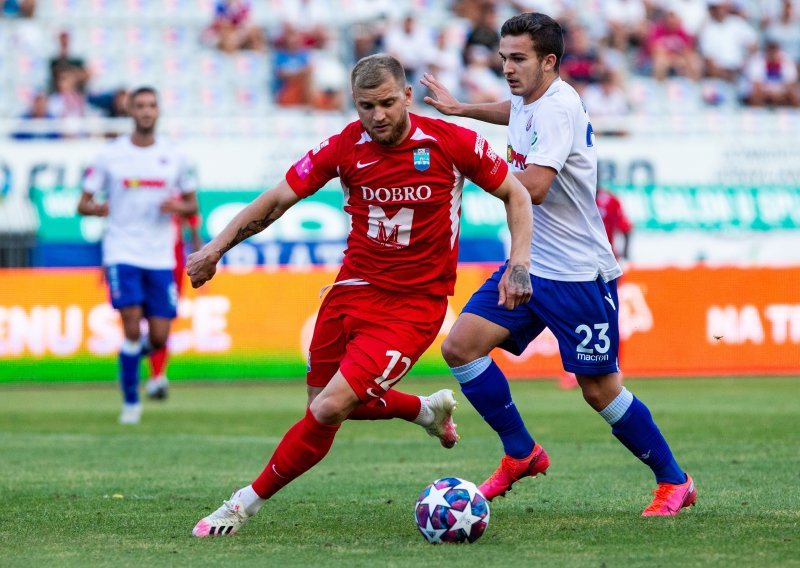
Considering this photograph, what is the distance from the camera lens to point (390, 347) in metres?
6.03

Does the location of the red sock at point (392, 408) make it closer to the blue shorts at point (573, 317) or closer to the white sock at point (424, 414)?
the white sock at point (424, 414)

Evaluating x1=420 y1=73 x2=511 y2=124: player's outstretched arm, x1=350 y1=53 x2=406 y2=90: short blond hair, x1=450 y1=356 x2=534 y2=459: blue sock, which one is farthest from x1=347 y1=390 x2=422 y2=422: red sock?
x1=350 y1=53 x2=406 y2=90: short blond hair

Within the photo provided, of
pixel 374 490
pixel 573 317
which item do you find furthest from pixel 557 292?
pixel 374 490

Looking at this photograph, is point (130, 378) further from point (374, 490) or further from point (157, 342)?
point (374, 490)

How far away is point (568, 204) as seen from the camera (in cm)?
666

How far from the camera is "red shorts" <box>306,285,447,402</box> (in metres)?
5.96

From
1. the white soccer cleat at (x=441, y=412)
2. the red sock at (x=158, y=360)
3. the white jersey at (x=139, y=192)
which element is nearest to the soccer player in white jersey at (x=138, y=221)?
the white jersey at (x=139, y=192)

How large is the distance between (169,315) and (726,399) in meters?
5.64

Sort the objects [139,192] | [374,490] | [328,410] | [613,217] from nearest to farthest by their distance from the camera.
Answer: [328,410], [374,490], [139,192], [613,217]

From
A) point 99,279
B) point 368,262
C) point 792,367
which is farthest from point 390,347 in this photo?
point 792,367

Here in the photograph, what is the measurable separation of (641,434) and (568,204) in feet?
3.68

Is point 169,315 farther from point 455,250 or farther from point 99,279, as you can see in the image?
point 455,250

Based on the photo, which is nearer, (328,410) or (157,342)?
(328,410)

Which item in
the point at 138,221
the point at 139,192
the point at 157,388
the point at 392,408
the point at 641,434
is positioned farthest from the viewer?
the point at 157,388
